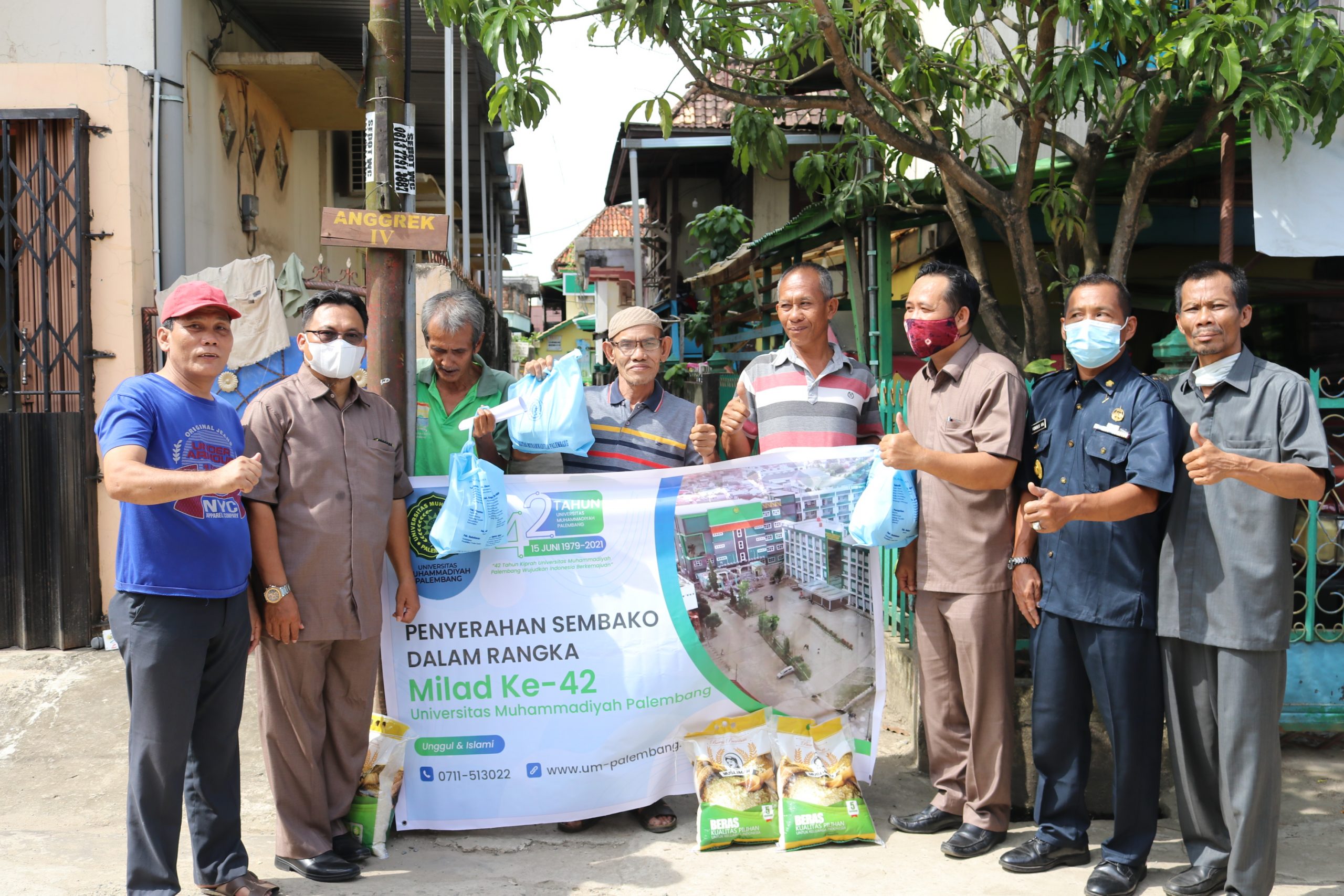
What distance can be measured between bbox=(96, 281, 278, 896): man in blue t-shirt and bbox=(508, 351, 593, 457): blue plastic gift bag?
1.00 meters

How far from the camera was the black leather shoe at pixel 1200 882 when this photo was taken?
130 inches

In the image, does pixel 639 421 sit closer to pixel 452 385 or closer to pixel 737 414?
pixel 737 414

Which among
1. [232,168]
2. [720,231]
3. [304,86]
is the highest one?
[304,86]

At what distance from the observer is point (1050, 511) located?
320 cm

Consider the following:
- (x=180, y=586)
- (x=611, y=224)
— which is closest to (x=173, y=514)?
(x=180, y=586)

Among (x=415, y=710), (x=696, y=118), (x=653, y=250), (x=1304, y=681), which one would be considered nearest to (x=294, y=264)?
(x=415, y=710)

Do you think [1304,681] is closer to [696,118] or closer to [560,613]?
[560,613]

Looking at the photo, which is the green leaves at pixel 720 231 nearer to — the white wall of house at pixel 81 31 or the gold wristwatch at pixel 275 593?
the white wall of house at pixel 81 31

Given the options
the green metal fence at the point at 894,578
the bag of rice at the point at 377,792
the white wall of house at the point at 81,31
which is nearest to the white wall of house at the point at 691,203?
the white wall of house at the point at 81,31

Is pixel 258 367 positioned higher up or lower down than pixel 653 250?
lower down

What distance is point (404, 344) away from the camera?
13.8ft

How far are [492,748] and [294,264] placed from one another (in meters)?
4.19

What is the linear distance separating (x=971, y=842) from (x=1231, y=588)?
1.29m

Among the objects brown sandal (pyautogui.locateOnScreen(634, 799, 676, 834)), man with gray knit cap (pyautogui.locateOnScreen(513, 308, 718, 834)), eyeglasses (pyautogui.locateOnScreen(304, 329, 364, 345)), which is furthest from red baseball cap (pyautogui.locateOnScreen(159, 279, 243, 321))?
brown sandal (pyautogui.locateOnScreen(634, 799, 676, 834))
